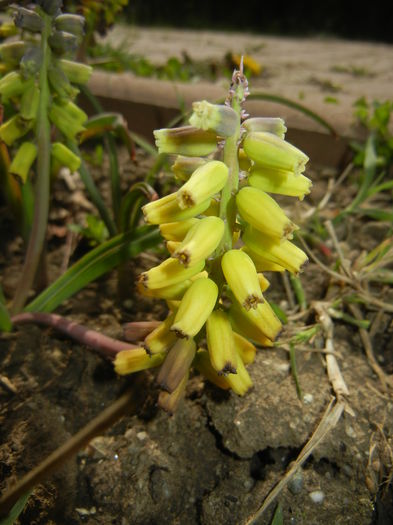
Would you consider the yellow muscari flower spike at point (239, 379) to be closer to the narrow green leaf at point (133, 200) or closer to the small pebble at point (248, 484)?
the small pebble at point (248, 484)

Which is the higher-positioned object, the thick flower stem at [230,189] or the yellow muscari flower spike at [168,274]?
the thick flower stem at [230,189]

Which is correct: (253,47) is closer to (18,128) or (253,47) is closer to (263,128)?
(18,128)

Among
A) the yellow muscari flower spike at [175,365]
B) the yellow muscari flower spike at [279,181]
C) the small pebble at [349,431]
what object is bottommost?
the small pebble at [349,431]

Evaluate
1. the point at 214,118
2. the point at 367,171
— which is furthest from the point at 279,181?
the point at 367,171

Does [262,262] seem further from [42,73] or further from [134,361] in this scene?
[42,73]

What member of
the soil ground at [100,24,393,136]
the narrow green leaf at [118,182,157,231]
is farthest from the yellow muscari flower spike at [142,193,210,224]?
the soil ground at [100,24,393,136]

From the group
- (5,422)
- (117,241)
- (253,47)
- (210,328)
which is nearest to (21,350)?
(5,422)

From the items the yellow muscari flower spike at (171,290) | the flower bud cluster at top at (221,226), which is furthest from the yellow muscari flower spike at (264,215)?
the yellow muscari flower spike at (171,290)
